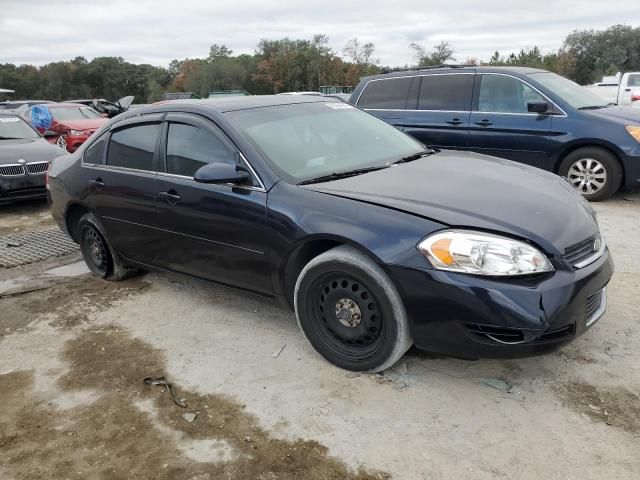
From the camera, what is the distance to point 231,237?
358 centimetres

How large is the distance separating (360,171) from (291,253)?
28.8 inches

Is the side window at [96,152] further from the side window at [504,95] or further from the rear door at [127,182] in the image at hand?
the side window at [504,95]

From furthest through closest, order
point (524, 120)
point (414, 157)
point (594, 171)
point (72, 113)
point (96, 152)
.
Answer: point (72, 113), point (524, 120), point (594, 171), point (96, 152), point (414, 157)

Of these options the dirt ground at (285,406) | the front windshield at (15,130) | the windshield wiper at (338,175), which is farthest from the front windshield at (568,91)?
the front windshield at (15,130)

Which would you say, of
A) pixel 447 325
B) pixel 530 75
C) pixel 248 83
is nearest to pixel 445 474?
pixel 447 325

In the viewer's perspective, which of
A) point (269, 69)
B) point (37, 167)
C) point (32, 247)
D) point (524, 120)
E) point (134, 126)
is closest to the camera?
point (134, 126)

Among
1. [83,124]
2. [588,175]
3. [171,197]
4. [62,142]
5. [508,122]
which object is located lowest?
[62,142]

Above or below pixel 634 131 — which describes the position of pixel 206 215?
below

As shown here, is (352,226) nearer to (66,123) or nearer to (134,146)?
(134,146)

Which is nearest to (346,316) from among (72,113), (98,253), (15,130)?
(98,253)

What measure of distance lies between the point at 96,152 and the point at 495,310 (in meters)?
3.60

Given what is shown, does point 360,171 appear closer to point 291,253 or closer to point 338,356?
point 291,253

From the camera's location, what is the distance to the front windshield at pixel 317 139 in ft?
11.7

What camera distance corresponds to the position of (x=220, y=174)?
11.0 feet
